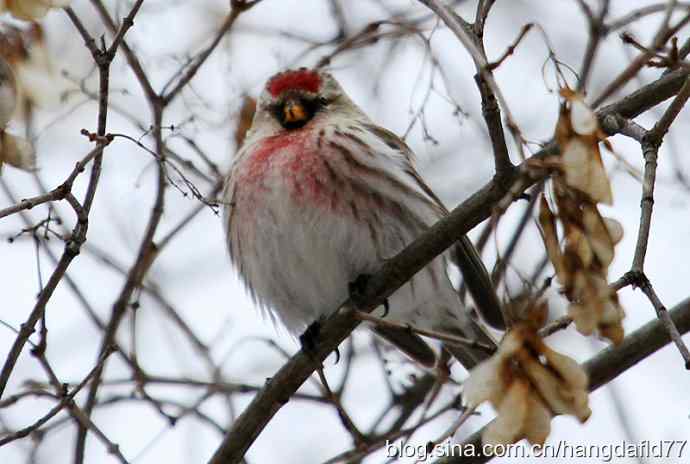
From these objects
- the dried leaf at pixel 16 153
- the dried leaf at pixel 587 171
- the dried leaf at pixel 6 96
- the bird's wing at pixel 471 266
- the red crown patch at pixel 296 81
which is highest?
the red crown patch at pixel 296 81

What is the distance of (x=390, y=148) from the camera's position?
190 inches

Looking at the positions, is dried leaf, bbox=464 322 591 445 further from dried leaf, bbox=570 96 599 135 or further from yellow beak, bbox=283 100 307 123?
yellow beak, bbox=283 100 307 123

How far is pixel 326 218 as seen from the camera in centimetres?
436

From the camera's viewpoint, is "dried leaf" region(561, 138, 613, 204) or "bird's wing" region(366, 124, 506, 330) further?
"bird's wing" region(366, 124, 506, 330)

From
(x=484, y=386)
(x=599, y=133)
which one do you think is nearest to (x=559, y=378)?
(x=484, y=386)

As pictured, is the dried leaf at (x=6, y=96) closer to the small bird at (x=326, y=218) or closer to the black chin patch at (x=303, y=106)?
the small bird at (x=326, y=218)

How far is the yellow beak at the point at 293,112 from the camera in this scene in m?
Result: 4.85

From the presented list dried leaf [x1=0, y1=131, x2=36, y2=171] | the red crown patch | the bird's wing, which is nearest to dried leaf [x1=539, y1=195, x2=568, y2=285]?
dried leaf [x1=0, y1=131, x2=36, y2=171]

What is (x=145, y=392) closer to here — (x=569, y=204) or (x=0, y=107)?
(x=0, y=107)

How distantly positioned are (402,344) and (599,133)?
299 centimetres

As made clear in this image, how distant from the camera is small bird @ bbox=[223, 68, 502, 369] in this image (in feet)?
14.4

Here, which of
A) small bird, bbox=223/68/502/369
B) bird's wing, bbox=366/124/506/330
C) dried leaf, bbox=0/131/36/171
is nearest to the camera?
dried leaf, bbox=0/131/36/171

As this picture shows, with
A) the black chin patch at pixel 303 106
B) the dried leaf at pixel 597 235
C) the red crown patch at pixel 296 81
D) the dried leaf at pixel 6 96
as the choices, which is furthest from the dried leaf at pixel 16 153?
the red crown patch at pixel 296 81

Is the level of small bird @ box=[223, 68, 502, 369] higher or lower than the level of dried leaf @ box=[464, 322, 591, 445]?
higher
